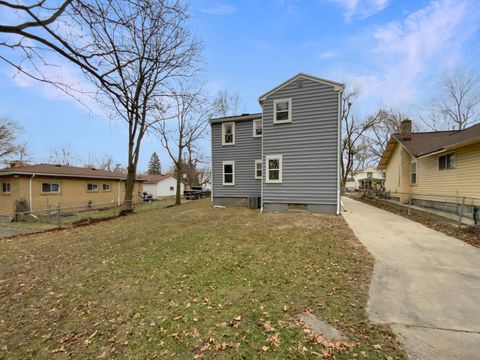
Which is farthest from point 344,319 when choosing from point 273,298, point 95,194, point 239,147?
point 95,194

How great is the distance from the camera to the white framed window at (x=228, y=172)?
50.1 ft

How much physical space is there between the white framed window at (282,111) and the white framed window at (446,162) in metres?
7.83

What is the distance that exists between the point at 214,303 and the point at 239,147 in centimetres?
1200

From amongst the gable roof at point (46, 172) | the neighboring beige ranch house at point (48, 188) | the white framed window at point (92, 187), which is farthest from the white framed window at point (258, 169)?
the white framed window at point (92, 187)

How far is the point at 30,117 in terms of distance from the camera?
5621mm

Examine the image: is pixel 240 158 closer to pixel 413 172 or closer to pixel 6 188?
pixel 413 172

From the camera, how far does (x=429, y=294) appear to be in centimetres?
398

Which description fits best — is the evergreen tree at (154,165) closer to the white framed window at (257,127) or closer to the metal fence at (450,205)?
the white framed window at (257,127)

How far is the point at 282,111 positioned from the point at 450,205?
890 centimetres

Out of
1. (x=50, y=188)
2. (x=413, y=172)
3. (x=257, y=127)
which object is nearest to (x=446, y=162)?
(x=413, y=172)

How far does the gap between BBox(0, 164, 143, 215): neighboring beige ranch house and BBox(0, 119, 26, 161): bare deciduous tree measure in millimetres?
19695

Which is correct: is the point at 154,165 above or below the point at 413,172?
above

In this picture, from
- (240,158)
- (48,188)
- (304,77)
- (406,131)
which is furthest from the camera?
(48,188)

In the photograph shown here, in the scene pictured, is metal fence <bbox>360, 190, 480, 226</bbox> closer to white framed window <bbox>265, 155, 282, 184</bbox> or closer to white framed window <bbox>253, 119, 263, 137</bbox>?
white framed window <bbox>265, 155, 282, 184</bbox>
